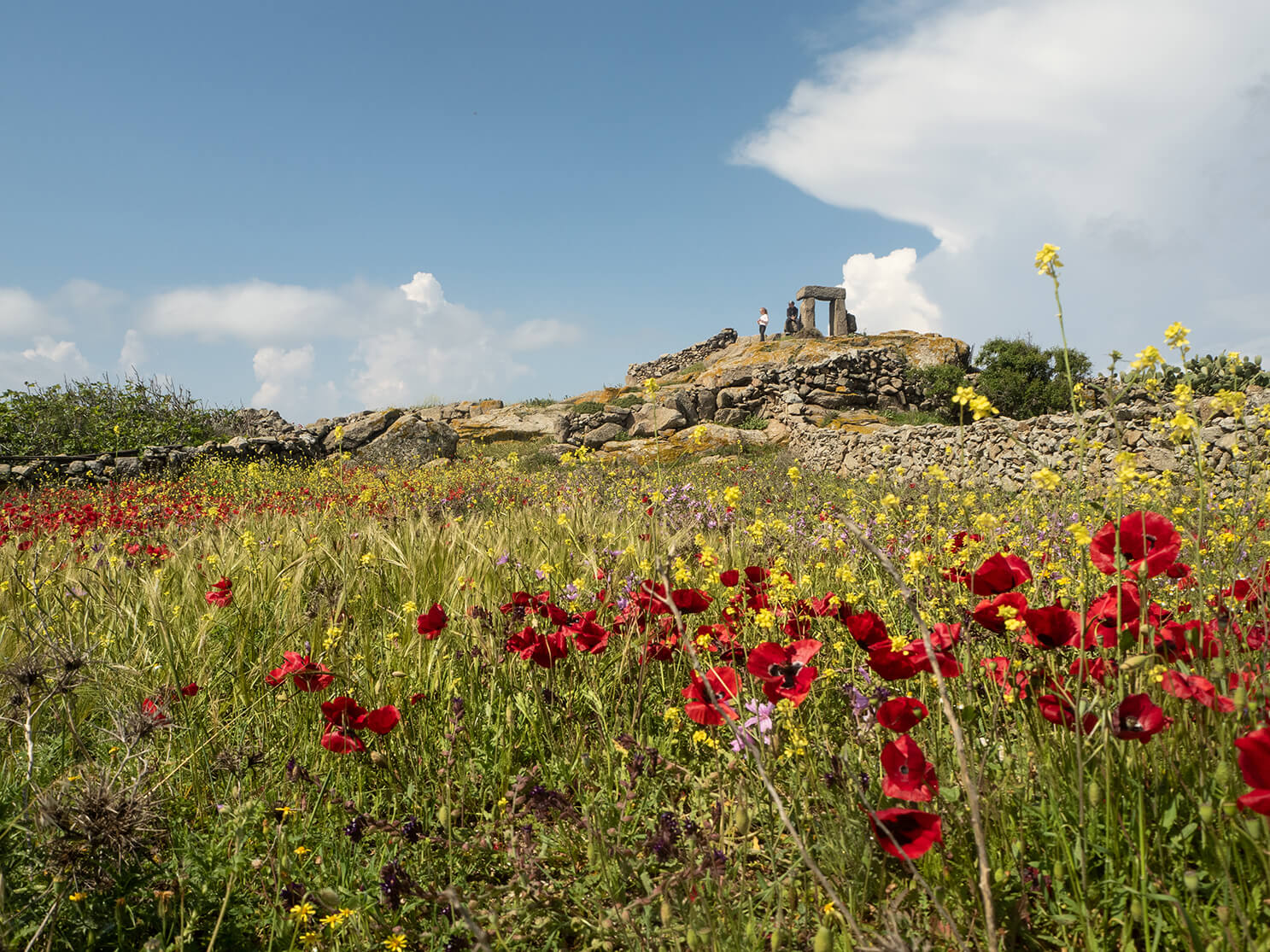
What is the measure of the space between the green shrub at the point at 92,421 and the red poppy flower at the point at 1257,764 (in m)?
18.7

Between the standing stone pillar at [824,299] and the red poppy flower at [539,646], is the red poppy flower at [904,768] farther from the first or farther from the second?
the standing stone pillar at [824,299]

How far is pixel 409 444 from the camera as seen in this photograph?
1742 centimetres

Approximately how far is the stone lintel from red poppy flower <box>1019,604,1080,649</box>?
3825cm

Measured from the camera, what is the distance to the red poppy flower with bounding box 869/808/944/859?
105cm

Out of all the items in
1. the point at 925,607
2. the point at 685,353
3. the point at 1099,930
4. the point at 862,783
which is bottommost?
the point at 1099,930

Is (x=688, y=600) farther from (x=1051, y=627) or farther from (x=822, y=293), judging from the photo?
(x=822, y=293)

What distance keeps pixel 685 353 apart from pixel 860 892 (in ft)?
132

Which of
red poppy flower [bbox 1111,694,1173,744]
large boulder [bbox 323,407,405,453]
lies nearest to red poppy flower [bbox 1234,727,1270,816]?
red poppy flower [bbox 1111,694,1173,744]

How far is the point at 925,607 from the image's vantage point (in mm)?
2119

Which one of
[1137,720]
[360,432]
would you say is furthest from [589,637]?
[360,432]

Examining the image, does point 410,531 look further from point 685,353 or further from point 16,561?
point 685,353

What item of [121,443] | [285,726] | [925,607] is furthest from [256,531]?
[121,443]

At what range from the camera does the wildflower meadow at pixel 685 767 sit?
47.1 inches

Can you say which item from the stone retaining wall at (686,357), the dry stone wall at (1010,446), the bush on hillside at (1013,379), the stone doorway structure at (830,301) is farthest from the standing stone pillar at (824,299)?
the dry stone wall at (1010,446)
